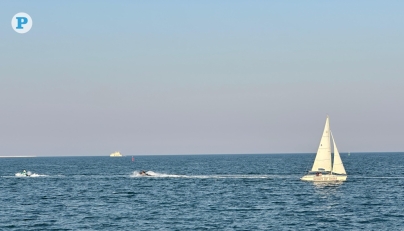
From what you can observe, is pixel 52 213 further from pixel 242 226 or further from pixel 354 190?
pixel 354 190

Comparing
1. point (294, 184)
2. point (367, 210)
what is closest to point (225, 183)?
point (294, 184)

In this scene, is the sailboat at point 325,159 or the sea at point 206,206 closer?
the sea at point 206,206

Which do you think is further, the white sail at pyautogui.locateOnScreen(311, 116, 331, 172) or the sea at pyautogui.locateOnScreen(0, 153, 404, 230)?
the white sail at pyautogui.locateOnScreen(311, 116, 331, 172)

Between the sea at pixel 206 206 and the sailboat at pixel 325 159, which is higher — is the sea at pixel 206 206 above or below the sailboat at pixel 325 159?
below

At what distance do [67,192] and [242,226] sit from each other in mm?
53424

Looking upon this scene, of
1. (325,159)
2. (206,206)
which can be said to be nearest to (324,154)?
(325,159)

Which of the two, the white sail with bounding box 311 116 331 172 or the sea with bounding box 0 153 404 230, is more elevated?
the white sail with bounding box 311 116 331 172

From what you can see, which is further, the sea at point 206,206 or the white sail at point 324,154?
the white sail at point 324,154

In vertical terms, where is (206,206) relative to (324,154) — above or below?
below

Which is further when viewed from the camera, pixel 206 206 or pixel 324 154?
pixel 324 154

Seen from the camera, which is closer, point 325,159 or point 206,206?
point 206,206

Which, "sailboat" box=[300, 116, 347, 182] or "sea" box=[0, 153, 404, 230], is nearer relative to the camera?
"sea" box=[0, 153, 404, 230]

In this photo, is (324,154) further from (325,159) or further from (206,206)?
(206,206)

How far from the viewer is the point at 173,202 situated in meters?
94.4
